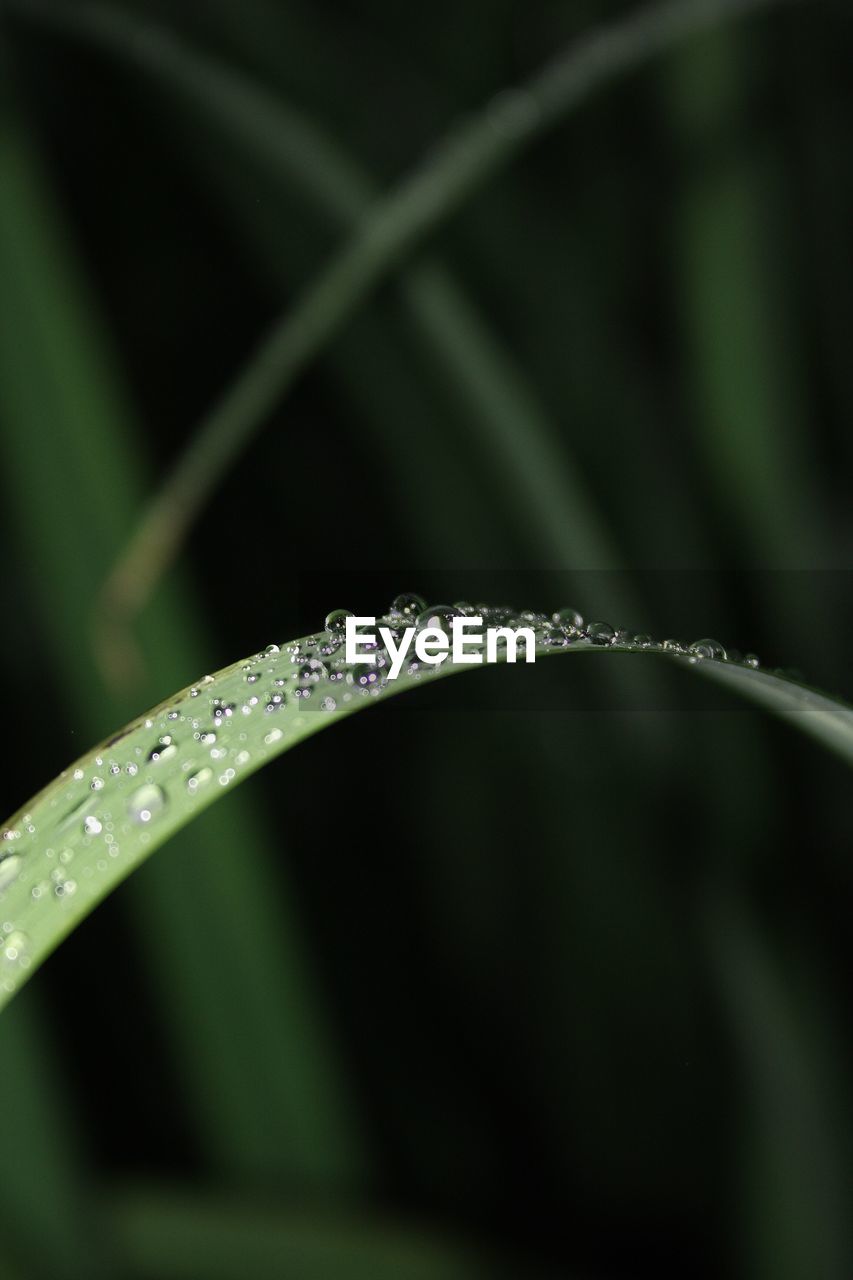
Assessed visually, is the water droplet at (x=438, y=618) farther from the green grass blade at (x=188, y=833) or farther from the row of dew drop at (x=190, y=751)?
the green grass blade at (x=188, y=833)

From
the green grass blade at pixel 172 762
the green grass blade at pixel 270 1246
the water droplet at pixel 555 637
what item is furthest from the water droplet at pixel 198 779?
the green grass blade at pixel 270 1246

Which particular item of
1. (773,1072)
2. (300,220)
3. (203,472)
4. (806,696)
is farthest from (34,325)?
(773,1072)

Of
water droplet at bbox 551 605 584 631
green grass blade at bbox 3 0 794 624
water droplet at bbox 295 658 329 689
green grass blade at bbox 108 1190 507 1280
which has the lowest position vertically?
green grass blade at bbox 108 1190 507 1280

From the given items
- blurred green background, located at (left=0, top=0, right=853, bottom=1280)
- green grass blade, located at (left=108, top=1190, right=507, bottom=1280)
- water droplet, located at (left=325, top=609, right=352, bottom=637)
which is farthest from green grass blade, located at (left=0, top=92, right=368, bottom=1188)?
water droplet, located at (left=325, top=609, right=352, bottom=637)

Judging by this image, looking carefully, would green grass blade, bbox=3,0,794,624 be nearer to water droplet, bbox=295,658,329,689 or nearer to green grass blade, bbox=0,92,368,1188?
green grass blade, bbox=0,92,368,1188

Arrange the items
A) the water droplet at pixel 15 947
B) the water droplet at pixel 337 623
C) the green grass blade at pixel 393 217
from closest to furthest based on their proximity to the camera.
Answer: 1. the water droplet at pixel 15 947
2. the water droplet at pixel 337 623
3. the green grass blade at pixel 393 217
